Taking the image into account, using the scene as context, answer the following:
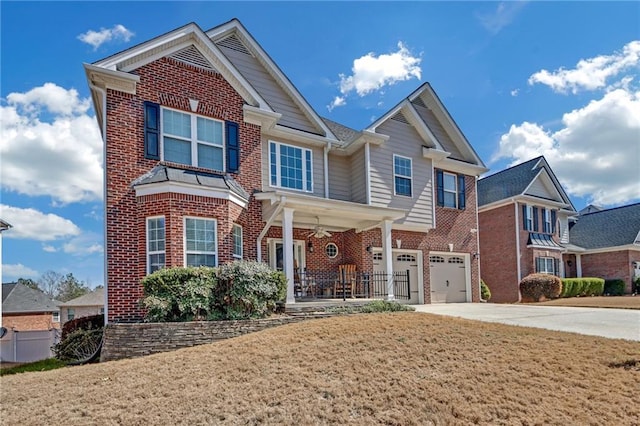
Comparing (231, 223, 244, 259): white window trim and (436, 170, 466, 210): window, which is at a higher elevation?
(436, 170, 466, 210): window

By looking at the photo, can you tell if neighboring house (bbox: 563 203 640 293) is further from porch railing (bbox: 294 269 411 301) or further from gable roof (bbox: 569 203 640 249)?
porch railing (bbox: 294 269 411 301)

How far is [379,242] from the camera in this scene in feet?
54.1

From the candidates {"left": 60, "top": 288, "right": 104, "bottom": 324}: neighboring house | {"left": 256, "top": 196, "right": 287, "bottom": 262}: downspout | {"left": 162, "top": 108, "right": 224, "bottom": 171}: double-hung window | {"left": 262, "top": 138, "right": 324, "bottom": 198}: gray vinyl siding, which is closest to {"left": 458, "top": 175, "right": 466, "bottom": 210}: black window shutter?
{"left": 262, "top": 138, "right": 324, "bottom": 198}: gray vinyl siding

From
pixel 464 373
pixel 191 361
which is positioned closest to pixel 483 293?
pixel 464 373

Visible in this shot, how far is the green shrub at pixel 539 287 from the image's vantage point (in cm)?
2172

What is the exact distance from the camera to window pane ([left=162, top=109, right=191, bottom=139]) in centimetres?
1223

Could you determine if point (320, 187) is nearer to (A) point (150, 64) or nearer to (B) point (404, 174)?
(B) point (404, 174)

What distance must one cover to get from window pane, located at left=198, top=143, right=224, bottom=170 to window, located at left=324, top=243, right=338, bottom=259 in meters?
5.41

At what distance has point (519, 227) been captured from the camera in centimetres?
2367

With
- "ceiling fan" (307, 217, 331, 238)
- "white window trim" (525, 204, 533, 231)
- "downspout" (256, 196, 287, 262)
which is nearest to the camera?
"downspout" (256, 196, 287, 262)

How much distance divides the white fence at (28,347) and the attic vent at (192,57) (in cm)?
1261

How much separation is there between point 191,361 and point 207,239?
15.0ft

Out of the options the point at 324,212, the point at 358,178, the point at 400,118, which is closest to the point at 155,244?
the point at 324,212

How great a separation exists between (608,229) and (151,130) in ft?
102
